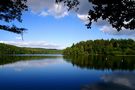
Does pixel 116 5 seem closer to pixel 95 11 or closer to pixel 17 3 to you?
pixel 95 11

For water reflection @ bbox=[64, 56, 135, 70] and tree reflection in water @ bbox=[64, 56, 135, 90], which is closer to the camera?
tree reflection in water @ bbox=[64, 56, 135, 90]

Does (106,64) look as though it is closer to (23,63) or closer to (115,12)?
(23,63)

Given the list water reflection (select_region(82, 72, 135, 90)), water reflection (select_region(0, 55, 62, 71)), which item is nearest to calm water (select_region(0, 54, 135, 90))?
water reflection (select_region(82, 72, 135, 90))

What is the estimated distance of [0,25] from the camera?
1356 centimetres

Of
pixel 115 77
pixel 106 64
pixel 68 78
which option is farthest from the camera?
pixel 106 64

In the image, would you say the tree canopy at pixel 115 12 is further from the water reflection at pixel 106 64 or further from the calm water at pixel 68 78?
the water reflection at pixel 106 64

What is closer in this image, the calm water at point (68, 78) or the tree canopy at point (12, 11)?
the tree canopy at point (12, 11)

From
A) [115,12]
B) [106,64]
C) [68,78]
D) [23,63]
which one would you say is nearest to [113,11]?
[115,12]

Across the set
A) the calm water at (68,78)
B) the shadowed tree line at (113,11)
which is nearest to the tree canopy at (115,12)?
the shadowed tree line at (113,11)

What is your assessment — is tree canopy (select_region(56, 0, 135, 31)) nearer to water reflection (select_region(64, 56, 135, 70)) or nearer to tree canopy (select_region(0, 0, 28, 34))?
tree canopy (select_region(0, 0, 28, 34))

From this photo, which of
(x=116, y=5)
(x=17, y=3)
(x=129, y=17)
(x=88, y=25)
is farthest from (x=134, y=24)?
(x=17, y=3)

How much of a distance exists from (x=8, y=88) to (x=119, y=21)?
2393cm

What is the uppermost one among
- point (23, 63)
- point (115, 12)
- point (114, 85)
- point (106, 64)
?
point (115, 12)

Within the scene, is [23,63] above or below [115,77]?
above
